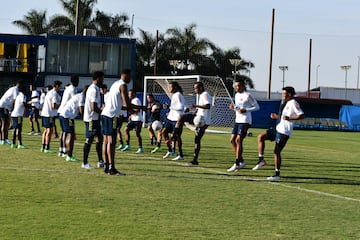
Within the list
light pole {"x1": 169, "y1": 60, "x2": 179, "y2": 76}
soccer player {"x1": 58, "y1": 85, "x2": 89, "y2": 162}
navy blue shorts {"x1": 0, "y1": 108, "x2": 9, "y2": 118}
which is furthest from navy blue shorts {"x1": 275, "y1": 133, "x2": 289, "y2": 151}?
light pole {"x1": 169, "y1": 60, "x2": 179, "y2": 76}

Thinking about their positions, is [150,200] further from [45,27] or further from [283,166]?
[45,27]

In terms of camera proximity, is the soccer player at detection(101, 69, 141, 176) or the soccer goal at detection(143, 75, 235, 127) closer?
the soccer player at detection(101, 69, 141, 176)

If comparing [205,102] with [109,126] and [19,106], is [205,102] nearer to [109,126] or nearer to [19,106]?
[109,126]

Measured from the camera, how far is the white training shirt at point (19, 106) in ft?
64.3

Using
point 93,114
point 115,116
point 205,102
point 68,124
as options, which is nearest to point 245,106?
point 205,102

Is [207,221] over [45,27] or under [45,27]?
under

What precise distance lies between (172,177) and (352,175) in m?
4.99

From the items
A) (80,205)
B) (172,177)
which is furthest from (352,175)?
(80,205)

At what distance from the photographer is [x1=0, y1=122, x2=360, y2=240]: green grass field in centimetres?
844

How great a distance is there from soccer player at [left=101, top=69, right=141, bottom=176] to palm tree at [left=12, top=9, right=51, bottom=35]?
185 ft

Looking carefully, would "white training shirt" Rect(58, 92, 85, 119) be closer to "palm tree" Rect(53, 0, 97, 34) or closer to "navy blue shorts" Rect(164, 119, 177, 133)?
"navy blue shorts" Rect(164, 119, 177, 133)

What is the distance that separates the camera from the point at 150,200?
10.7m

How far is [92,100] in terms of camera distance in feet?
48.4

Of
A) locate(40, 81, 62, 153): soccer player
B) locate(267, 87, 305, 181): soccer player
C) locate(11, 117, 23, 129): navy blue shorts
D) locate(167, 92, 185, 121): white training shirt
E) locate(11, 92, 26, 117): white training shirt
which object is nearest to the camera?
locate(267, 87, 305, 181): soccer player
